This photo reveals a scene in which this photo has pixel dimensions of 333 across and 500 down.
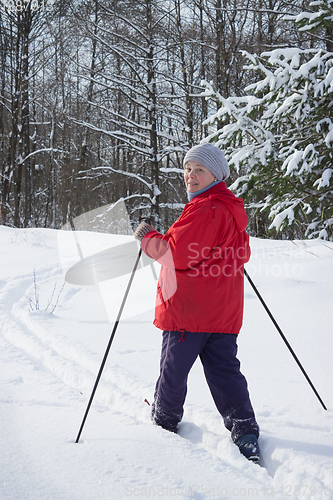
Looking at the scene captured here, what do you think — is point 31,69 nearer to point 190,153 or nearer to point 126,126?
point 126,126

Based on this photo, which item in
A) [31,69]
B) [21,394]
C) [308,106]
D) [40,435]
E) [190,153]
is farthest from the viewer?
[31,69]

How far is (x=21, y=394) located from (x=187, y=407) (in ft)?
3.37

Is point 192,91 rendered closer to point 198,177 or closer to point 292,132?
point 292,132

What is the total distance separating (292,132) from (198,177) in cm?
454

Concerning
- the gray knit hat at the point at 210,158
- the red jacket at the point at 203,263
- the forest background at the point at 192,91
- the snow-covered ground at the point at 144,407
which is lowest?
the snow-covered ground at the point at 144,407

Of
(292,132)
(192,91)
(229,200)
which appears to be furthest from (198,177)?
(192,91)

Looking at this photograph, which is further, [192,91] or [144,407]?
[192,91]

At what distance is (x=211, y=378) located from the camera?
6.40 feet

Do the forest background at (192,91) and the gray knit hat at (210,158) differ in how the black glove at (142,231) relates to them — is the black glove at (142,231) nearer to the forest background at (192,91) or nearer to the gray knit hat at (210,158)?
the gray knit hat at (210,158)

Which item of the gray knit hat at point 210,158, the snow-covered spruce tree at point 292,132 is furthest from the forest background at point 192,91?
the gray knit hat at point 210,158

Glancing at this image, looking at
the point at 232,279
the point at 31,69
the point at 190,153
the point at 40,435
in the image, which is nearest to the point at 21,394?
the point at 40,435

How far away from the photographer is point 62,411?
6.86 ft

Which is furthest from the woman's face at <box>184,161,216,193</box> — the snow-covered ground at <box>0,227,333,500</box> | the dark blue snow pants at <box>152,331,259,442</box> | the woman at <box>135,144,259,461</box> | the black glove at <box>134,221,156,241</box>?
the snow-covered ground at <box>0,227,333,500</box>

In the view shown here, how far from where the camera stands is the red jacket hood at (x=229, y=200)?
5.98 feet
